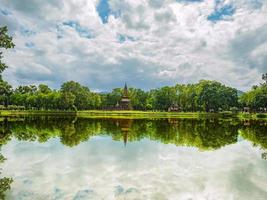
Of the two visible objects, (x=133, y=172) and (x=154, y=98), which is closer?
(x=133, y=172)

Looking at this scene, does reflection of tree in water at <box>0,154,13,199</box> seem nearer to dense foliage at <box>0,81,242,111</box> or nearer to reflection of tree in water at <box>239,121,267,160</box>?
reflection of tree in water at <box>239,121,267,160</box>

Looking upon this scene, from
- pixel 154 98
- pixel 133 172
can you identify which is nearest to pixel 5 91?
pixel 154 98

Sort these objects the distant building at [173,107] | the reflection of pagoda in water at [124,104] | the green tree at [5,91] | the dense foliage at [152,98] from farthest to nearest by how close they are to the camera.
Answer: the reflection of pagoda in water at [124,104] → the distant building at [173,107] → the dense foliage at [152,98] → the green tree at [5,91]

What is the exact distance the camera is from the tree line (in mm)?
111125

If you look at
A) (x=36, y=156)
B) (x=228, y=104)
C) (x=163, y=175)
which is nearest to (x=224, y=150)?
(x=163, y=175)

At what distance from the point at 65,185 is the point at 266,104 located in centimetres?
10099

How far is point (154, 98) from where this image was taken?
139 metres

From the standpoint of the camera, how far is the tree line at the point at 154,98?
365ft

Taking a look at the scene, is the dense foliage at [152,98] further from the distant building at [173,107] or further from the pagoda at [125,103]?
the pagoda at [125,103]

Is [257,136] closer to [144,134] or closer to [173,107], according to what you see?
[144,134]

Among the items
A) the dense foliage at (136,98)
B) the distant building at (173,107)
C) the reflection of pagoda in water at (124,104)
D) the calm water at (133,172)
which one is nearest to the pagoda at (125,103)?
the reflection of pagoda in water at (124,104)

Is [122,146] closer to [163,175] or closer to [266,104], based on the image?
[163,175]

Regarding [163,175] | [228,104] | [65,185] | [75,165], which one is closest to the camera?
[65,185]

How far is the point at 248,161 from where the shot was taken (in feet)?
63.0
